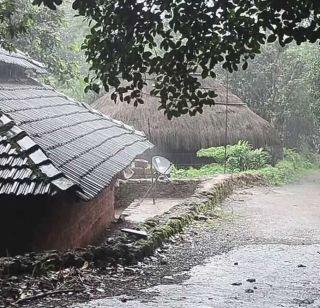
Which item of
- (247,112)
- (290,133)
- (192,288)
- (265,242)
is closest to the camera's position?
(192,288)

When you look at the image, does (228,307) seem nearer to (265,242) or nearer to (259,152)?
(265,242)

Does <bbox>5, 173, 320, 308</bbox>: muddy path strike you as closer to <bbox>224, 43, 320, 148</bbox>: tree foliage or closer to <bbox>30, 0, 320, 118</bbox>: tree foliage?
<bbox>30, 0, 320, 118</bbox>: tree foliage

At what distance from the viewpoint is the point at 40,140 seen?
8797mm

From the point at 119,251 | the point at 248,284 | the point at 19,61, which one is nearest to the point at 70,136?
the point at 119,251

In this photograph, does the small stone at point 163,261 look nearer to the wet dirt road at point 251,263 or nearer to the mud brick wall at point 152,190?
the wet dirt road at point 251,263

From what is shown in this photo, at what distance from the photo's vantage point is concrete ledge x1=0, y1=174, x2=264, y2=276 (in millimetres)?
6363

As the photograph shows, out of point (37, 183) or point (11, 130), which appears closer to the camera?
point (37, 183)

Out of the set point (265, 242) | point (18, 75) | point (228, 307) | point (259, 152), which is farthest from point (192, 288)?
point (259, 152)

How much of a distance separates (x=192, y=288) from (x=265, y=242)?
4767 millimetres

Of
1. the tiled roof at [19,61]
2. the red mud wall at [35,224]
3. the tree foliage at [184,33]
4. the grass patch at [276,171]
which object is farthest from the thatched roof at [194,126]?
the tree foliage at [184,33]

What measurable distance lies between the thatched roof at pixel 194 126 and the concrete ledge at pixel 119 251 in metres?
9.53

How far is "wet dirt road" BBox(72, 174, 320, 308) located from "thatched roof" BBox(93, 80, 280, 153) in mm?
7391

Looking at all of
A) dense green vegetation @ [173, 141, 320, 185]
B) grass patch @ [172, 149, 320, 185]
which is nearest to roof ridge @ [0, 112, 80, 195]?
grass patch @ [172, 149, 320, 185]

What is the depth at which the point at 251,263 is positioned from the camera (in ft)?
29.2
